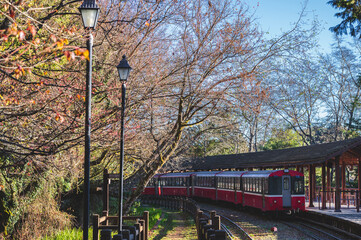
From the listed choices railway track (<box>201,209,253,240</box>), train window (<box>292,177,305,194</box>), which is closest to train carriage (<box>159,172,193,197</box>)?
train window (<box>292,177,305,194</box>)

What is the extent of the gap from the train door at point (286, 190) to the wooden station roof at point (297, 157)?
4.46ft

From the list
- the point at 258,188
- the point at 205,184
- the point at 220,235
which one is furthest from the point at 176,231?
the point at 205,184

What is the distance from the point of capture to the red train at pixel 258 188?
2364 centimetres

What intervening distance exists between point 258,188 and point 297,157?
3164mm

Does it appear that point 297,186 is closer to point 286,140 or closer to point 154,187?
point 154,187

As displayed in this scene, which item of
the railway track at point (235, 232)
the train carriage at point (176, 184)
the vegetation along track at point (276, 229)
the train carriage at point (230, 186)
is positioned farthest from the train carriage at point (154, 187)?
the railway track at point (235, 232)

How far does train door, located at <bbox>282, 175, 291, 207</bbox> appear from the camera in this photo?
23.7m

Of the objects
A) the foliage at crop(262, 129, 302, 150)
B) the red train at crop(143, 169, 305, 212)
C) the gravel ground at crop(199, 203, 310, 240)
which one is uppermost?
the foliage at crop(262, 129, 302, 150)

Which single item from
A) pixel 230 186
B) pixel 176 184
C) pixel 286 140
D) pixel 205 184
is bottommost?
pixel 176 184

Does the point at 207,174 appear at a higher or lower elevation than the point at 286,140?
lower

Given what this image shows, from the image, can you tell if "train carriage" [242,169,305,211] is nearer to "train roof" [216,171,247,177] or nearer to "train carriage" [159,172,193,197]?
"train roof" [216,171,247,177]

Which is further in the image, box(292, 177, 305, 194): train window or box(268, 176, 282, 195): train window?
box(292, 177, 305, 194): train window

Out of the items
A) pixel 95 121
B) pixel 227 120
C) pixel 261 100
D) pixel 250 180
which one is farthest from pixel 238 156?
pixel 95 121

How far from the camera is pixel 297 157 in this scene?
85.5ft
